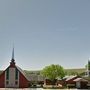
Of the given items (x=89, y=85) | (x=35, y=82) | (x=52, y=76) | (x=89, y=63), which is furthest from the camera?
(x=89, y=63)

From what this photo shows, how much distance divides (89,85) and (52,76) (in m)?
14.6

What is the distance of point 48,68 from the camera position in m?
94.3

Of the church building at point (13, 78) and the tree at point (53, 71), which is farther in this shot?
the tree at point (53, 71)

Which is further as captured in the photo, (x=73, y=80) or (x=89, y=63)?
(x=89, y=63)

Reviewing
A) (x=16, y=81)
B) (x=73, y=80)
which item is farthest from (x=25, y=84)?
(x=73, y=80)

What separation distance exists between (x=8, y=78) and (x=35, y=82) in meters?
17.6

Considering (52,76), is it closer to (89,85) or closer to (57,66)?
(57,66)

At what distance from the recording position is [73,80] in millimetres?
88812

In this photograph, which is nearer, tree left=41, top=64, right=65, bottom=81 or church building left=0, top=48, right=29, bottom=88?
church building left=0, top=48, right=29, bottom=88

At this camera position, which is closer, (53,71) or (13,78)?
(13,78)

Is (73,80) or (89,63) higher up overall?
(89,63)

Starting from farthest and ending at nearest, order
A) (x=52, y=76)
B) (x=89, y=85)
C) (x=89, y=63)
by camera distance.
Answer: (x=89, y=63) < (x=52, y=76) < (x=89, y=85)

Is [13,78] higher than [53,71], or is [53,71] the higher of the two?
[53,71]

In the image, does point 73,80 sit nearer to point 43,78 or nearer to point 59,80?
point 59,80
